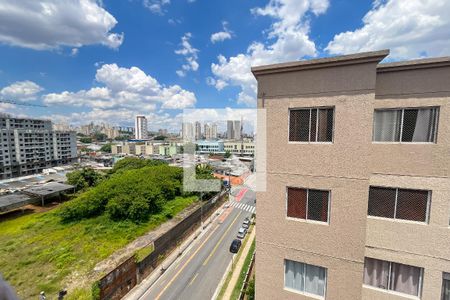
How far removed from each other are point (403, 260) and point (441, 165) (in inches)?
87.3

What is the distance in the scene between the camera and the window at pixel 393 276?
4.48 m

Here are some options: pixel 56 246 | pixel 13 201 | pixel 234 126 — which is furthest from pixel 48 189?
pixel 234 126

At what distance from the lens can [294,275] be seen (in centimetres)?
476

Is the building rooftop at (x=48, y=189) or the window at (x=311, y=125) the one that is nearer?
the window at (x=311, y=125)

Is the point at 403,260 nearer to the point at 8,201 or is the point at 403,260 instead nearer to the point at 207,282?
the point at 207,282

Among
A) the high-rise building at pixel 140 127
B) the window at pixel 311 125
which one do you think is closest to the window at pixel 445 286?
the window at pixel 311 125

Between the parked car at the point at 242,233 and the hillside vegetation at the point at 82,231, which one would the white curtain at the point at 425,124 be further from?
the parked car at the point at 242,233

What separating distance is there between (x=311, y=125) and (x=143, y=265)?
13.8 meters

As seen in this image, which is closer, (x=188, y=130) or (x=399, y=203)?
(x=399, y=203)

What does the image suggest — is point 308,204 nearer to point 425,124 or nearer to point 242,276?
point 425,124

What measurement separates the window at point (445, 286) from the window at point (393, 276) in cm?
41

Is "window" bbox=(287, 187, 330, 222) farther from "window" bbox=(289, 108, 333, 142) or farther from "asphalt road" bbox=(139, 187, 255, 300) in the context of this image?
"asphalt road" bbox=(139, 187, 255, 300)

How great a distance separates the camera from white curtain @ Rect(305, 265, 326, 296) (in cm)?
455

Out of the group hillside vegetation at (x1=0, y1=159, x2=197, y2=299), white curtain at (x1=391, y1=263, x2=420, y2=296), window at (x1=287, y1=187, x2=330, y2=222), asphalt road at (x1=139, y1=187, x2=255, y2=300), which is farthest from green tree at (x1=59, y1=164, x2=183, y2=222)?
white curtain at (x1=391, y1=263, x2=420, y2=296)
